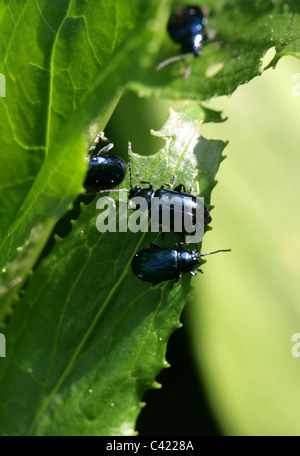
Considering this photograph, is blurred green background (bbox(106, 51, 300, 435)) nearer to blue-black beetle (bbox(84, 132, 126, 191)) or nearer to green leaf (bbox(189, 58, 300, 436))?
green leaf (bbox(189, 58, 300, 436))

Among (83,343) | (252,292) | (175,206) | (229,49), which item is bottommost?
(83,343)

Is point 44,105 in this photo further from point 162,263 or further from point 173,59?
point 162,263

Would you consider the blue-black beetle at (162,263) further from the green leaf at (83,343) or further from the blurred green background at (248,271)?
the blurred green background at (248,271)

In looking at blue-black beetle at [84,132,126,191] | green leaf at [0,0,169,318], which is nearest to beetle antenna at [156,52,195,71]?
green leaf at [0,0,169,318]

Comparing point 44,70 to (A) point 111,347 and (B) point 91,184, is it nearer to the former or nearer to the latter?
(B) point 91,184

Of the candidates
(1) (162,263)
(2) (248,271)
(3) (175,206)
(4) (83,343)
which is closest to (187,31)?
(3) (175,206)
